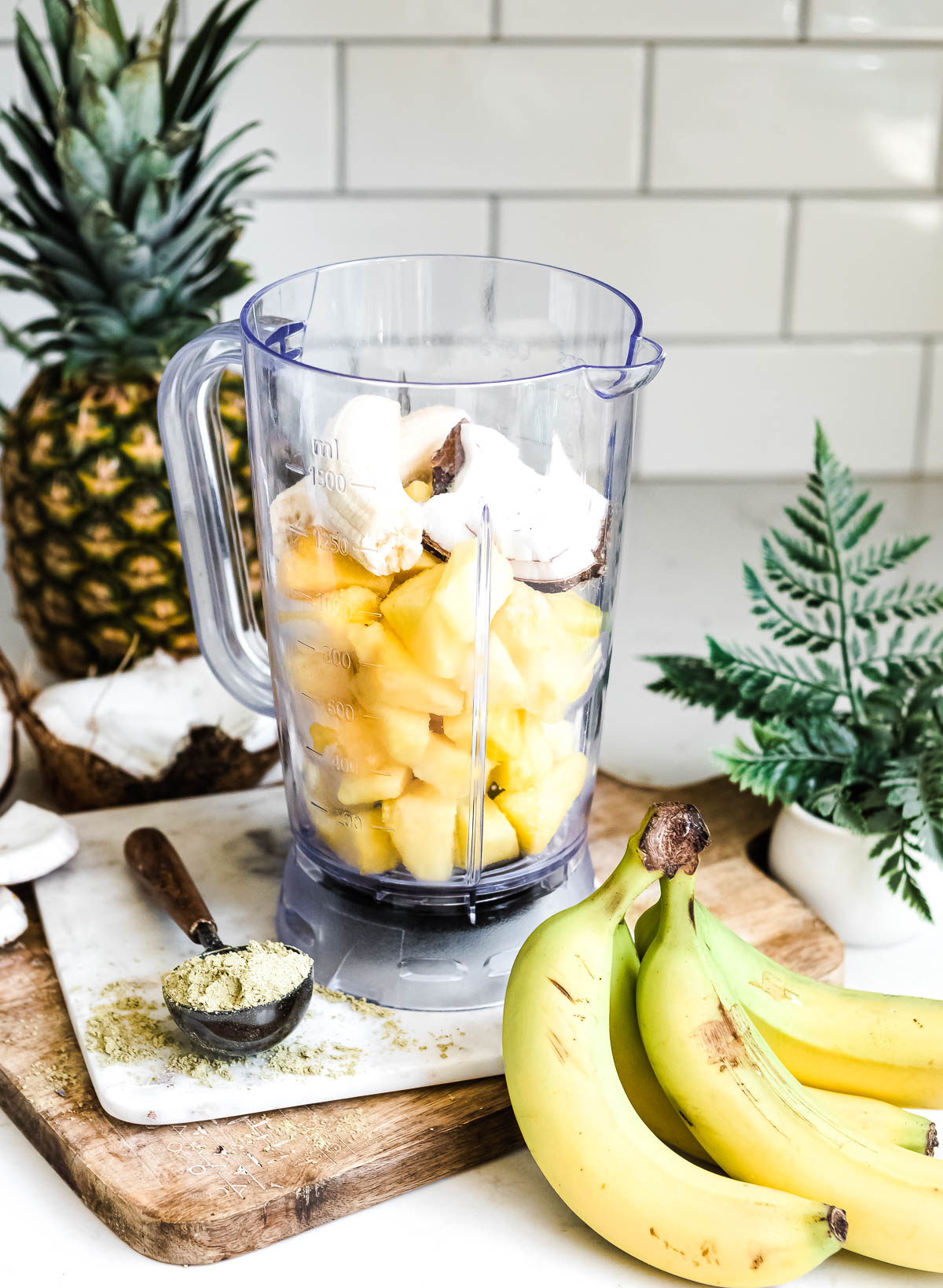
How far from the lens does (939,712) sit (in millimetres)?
754

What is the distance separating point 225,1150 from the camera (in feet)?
1.85

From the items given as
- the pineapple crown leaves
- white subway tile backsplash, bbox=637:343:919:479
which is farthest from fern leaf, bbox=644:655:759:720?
white subway tile backsplash, bbox=637:343:919:479

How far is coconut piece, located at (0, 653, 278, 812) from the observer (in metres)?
0.82

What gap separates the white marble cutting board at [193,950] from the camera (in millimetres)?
583

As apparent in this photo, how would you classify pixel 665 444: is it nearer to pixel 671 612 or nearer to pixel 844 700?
pixel 671 612

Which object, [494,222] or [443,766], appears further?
[494,222]

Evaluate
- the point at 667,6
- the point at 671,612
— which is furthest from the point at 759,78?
the point at 671,612

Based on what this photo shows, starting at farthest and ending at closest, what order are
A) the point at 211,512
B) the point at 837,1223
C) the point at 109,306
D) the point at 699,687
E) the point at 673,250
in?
the point at 673,250 < the point at 109,306 < the point at 699,687 < the point at 211,512 < the point at 837,1223

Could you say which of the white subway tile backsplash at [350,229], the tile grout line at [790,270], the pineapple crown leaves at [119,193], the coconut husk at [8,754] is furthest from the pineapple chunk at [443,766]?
the tile grout line at [790,270]

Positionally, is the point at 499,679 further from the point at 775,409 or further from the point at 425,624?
the point at 775,409

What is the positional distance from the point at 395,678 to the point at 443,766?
5 centimetres

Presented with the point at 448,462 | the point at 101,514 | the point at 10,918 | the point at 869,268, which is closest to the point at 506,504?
the point at 448,462

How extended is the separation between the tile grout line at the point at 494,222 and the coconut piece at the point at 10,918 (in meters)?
0.78

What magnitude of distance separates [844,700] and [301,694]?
0.53 meters
